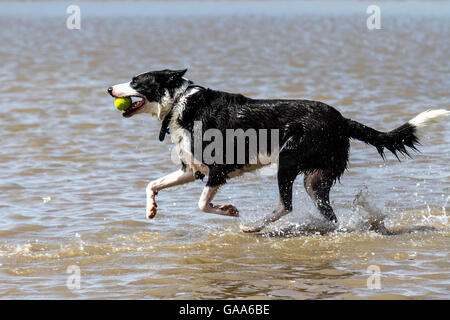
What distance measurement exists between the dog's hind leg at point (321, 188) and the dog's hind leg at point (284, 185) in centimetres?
18

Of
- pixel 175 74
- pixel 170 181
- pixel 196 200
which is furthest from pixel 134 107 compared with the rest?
pixel 196 200

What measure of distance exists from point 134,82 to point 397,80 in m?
8.56

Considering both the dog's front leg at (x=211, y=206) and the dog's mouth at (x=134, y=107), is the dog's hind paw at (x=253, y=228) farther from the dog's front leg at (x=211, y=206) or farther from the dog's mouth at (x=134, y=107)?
the dog's mouth at (x=134, y=107)

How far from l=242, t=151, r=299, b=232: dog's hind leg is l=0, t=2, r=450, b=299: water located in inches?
5.5

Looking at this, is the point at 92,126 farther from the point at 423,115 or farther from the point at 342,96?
the point at 423,115

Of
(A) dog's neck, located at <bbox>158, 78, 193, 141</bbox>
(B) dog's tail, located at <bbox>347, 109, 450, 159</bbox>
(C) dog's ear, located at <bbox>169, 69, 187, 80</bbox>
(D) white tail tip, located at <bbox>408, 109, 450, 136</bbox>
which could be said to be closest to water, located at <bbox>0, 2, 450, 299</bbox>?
(B) dog's tail, located at <bbox>347, 109, 450, 159</bbox>

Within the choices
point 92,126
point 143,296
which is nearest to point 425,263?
point 143,296

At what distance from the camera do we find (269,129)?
6676 mm

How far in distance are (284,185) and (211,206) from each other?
2.16 ft

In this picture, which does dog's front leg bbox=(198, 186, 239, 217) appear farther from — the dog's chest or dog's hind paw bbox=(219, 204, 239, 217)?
the dog's chest

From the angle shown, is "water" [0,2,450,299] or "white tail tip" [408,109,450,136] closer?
"water" [0,2,450,299]

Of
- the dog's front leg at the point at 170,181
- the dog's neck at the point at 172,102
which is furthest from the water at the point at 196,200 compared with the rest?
the dog's neck at the point at 172,102

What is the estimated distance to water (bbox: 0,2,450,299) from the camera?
555cm

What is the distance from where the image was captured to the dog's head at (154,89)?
6.78 meters
